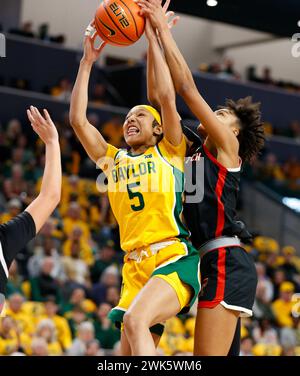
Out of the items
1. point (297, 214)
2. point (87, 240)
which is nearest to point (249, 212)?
point (297, 214)

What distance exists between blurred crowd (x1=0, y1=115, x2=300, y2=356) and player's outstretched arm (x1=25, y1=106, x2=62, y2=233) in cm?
542

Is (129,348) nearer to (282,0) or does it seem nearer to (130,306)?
(130,306)

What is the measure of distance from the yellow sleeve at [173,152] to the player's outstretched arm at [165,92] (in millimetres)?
38

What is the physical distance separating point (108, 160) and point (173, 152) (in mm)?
496

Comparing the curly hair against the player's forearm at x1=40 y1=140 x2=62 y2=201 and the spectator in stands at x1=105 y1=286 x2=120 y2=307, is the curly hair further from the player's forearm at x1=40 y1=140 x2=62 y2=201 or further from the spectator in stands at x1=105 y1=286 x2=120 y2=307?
the spectator in stands at x1=105 y1=286 x2=120 y2=307

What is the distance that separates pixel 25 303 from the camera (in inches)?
418

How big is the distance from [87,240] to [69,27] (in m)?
7.77

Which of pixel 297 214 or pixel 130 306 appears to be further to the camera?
pixel 297 214

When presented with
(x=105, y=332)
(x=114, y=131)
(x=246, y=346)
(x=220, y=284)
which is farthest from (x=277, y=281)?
(x=220, y=284)

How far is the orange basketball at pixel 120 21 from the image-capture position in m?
5.21

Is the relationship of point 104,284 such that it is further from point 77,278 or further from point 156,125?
point 156,125

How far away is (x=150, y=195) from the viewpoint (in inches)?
199

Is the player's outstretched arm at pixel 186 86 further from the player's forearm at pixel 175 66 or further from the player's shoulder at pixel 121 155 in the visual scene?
the player's shoulder at pixel 121 155

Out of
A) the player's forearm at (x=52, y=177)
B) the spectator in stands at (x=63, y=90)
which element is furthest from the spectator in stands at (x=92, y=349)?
the spectator in stands at (x=63, y=90)
